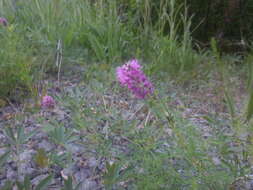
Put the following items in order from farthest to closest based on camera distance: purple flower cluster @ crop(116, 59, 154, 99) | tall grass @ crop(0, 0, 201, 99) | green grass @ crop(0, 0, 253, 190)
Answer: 1. tall grass @ crop(0, 0, 201, 99)
2. purple flower cluster @ crop(116, 59, 154, 99)
3. green grass @ crop(0, 0, 253, 190)

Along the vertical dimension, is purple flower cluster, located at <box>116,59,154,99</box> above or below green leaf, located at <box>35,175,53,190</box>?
above

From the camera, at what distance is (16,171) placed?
136 cm

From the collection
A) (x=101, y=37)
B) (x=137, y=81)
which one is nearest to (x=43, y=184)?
(x=137, y=81)

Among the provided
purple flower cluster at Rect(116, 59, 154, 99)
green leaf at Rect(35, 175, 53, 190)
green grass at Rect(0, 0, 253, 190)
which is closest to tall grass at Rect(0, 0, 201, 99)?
green grass at Rect(0, 0, 253, 190)

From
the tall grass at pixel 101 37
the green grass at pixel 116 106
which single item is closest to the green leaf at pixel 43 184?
the green grass at pixel 116 106

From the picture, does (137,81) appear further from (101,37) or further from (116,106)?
(101,37)

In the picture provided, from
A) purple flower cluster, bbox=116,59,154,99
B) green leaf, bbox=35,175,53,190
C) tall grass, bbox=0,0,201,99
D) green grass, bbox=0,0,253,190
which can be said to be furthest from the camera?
tall grass, bbox=0,0,201,99

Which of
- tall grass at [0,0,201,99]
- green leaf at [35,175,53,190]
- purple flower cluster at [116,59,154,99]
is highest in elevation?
purple flower cluster at [116,59,154,99]

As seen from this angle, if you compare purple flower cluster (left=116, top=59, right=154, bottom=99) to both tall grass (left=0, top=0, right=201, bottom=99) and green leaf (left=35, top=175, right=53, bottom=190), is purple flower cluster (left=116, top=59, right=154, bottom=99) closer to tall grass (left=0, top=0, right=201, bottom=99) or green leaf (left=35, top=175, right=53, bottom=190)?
green leaf (left=35, top=175, right=53, bottom=190)

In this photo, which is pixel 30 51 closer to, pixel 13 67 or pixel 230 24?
pixel 13 67

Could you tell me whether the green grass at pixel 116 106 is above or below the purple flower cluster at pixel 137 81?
below

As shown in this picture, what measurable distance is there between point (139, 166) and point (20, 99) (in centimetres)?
92

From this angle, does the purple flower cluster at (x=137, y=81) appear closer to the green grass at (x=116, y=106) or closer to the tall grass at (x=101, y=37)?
the green grass at (x=116, y=106)

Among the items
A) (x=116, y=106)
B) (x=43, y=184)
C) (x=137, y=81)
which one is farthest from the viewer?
(x=116, y=106)
